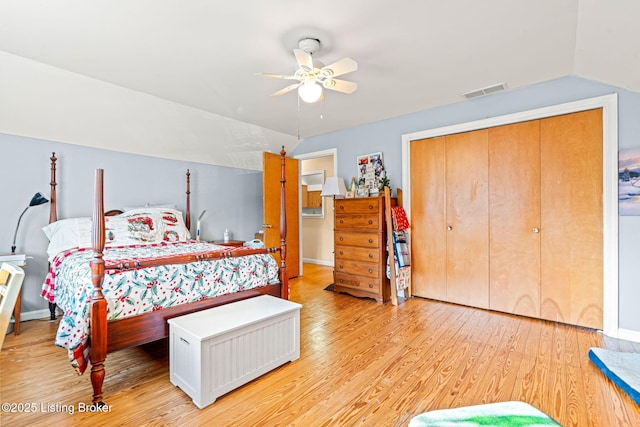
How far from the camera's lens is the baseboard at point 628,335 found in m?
2.54

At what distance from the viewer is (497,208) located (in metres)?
3.25

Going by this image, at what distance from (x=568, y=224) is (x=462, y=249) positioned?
101 centimetres

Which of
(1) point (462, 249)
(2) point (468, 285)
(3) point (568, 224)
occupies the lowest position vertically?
(2) point (468, 285)

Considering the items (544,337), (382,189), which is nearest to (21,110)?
(382,189)

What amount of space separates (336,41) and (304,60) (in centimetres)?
40

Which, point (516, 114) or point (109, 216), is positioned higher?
point (516, 114)

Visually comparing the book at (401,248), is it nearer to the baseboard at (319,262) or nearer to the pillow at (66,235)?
the baseboard at (319,262)

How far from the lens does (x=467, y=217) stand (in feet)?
11.3

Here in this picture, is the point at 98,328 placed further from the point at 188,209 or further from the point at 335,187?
the point at 335,187

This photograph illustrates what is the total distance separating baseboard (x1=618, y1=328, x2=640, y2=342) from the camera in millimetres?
2541

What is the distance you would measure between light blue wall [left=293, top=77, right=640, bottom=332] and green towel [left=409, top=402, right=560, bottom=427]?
6.64ft

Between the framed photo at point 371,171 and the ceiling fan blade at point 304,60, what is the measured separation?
85.4 inches

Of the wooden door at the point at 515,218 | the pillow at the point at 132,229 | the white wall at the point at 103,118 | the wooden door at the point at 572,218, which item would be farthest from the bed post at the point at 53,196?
the wooden door at the point at 572,218

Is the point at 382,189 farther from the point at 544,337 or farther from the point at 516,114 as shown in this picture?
the point at 544,337
